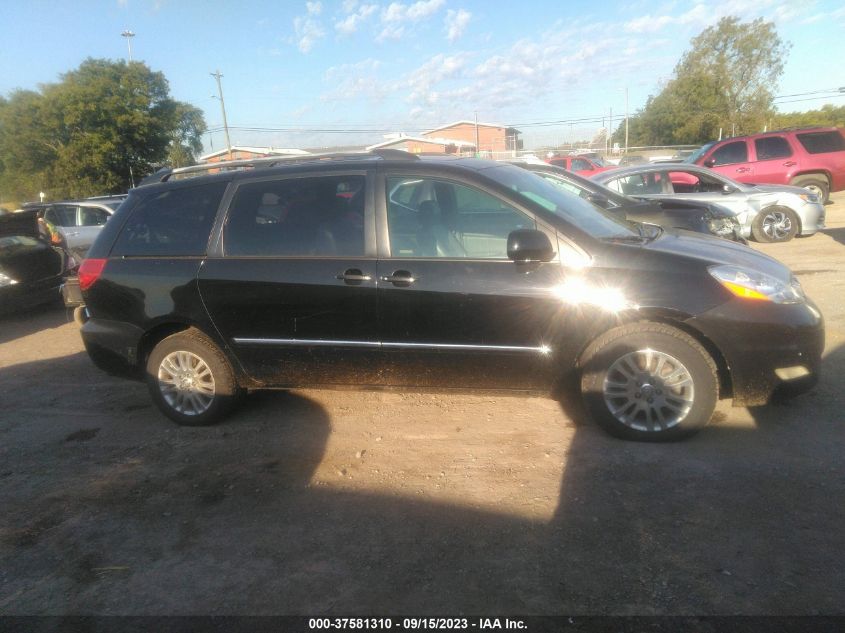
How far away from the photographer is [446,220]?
4.06m

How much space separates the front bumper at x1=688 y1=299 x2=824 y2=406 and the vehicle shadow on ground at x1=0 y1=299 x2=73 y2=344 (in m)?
8.25

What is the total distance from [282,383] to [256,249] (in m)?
0.98

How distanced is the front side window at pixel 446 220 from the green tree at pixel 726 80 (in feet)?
154

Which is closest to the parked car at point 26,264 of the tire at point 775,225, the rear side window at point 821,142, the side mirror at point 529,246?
the side mirror at point 529,246

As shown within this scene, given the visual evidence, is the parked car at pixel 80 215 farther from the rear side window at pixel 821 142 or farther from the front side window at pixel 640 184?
the rear side window at pixel 821 142

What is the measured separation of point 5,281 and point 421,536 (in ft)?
25.6

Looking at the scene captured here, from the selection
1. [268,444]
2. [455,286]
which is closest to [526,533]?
[455,286]

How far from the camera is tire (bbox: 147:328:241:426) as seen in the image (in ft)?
14.6

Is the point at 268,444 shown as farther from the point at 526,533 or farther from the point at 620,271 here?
the point at 620,271

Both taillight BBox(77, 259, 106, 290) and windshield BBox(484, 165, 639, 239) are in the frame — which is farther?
taillight BBox(77, 259, 106, 290)

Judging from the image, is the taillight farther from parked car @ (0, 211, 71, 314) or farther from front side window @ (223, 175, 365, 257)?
parked car @ (0, 211, 71, 314)

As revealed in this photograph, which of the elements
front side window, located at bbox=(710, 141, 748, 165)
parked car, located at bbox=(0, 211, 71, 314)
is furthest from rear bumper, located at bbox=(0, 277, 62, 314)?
front side window, located at bbox=(710, 141, 748, 165)

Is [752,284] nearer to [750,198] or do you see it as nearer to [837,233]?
[750,198]

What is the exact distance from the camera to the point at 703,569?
267cm
